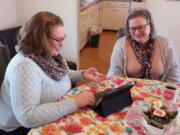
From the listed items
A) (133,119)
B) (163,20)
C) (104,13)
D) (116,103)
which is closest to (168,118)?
(133,119)

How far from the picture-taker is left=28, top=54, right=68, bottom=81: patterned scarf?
1.14 m

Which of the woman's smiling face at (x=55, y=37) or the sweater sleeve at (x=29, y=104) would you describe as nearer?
the sweater sleeve at (x=29, y=104)

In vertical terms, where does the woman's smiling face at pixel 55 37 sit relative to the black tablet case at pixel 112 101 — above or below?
above

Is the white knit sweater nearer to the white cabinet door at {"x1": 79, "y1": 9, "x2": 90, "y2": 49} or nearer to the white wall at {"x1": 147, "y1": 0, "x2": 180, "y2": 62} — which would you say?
the white wall at {"x1": 147, "y1": 0, "x2": 180, "y2": 62}

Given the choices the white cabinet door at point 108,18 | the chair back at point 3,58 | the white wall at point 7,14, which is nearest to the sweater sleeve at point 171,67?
the chair back at point 3,58

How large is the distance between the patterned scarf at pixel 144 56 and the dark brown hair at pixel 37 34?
853 millimetres

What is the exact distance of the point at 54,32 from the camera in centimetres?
112

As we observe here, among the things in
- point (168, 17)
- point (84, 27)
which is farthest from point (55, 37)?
point (84, 27)

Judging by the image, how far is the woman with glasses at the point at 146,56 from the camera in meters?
1.70

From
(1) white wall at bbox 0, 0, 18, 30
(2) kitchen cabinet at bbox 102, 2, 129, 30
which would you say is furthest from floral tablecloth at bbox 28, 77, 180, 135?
(2) kitchen cabinet at bbox 102, 2, 129, 30

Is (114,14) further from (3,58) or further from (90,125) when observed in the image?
(90,125)

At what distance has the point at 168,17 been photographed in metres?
3.00

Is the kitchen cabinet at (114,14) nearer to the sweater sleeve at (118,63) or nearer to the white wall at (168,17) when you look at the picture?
the white wall at (168,17)

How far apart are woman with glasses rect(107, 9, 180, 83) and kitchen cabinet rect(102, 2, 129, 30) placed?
150 inches
